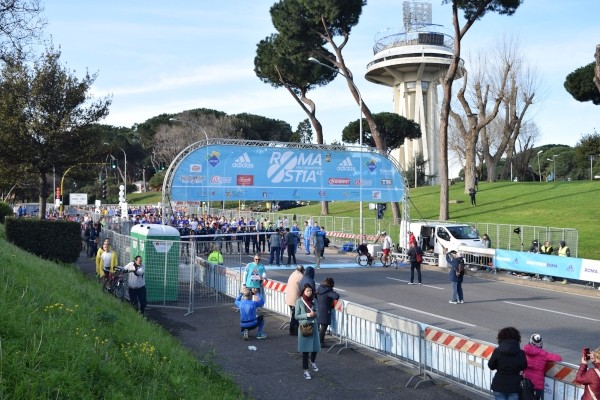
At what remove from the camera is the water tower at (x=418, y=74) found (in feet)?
256

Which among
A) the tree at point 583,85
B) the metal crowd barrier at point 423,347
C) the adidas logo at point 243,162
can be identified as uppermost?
the tree at point 583,85

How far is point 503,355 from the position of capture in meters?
6.98

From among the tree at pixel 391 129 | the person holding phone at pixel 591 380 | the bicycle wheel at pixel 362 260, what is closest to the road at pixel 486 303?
the bicycle wheel at pixel 362 260

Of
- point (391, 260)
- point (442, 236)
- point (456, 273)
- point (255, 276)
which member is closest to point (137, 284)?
point (255, 276)

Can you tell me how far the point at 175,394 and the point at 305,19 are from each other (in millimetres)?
37906

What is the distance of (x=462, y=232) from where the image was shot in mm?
27172

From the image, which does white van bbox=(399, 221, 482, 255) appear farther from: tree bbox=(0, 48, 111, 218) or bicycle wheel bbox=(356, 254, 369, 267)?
tree bbox=(0, 48, 111, 218)

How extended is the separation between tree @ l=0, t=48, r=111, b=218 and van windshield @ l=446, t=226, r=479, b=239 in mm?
17979

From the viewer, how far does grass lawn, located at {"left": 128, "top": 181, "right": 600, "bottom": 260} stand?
3525cm

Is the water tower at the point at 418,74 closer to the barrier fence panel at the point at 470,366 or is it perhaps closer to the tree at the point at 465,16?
the tree at the point at 465,16

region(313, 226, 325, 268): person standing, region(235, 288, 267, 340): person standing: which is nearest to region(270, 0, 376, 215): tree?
region(313, 226, 325, 268): person standing

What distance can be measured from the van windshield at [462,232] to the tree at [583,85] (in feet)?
59.2

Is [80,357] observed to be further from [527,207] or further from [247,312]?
[527,207]

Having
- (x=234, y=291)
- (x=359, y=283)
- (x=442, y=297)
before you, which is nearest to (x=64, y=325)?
(x=234, y=291)
